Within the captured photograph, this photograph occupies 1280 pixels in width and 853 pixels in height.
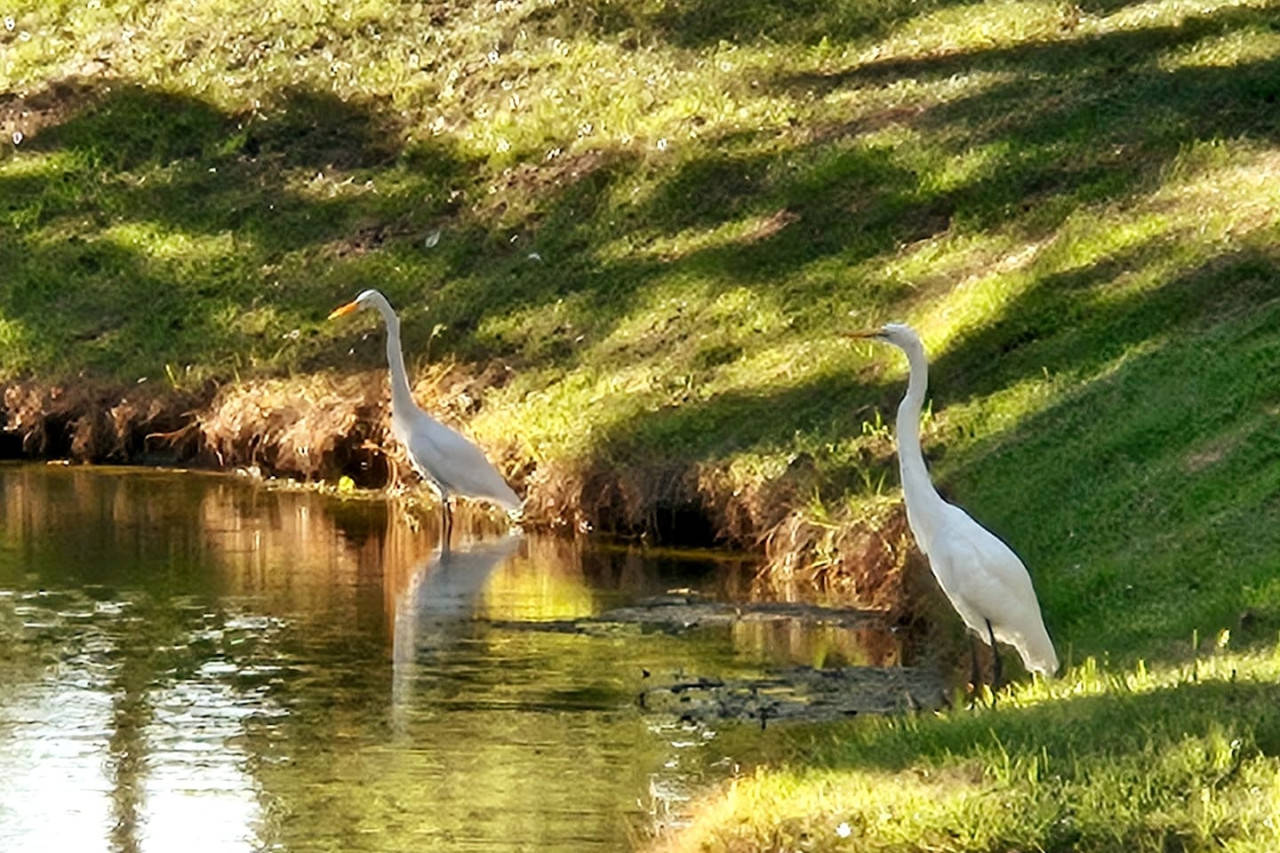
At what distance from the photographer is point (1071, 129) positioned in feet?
80.8

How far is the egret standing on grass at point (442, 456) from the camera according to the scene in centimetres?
2067

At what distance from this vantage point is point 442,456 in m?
20.9

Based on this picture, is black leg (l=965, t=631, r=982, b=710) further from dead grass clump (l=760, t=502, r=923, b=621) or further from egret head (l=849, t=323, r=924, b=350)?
egret head (l=849, t=323, r=924, b=350)

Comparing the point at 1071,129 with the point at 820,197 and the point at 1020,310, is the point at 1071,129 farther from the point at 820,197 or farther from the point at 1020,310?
the point at 1020,310

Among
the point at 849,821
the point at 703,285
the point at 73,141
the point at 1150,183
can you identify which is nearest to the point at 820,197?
the point at 703,285

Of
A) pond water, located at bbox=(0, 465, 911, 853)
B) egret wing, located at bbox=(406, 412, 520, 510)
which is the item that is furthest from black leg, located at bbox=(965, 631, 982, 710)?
egret wing, located at bbox=(406, 412, 520, 510)

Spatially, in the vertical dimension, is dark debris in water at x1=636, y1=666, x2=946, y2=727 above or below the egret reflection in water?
below

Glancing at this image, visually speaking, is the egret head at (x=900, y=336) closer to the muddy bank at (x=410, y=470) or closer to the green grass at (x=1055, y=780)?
the muddy bank at (x=410, y=470)

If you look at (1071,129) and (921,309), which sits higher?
(1071,129)

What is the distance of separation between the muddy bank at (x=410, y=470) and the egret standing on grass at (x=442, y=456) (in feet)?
1.64

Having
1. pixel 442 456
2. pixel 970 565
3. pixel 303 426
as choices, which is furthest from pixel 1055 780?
pixel 303 426

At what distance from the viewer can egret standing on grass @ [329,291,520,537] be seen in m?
20.7

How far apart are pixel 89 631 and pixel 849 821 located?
779 cm

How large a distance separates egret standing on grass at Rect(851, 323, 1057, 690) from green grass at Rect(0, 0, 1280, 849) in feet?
1.45
